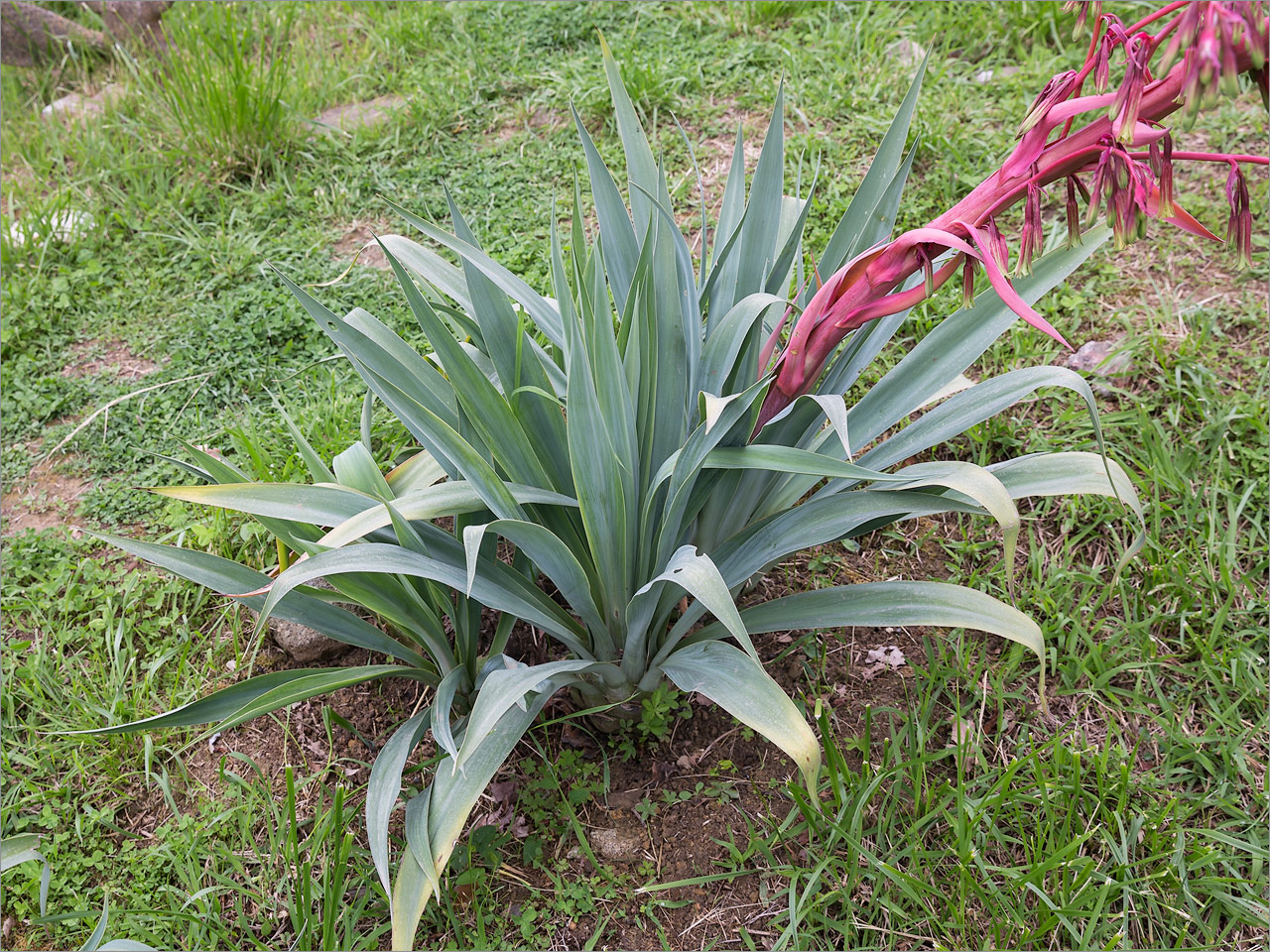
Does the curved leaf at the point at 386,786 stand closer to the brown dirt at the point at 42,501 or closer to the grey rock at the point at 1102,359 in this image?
the brown dirt at the point at 42,501

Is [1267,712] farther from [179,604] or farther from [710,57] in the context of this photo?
[710,57]

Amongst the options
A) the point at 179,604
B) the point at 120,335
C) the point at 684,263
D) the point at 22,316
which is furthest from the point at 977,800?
the point at 22,316

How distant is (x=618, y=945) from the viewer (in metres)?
1.70

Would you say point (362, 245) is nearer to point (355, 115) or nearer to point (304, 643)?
point (355, 115)

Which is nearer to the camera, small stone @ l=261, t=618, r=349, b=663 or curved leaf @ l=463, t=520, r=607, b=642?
curved leaf @ l=463, t=520, r=607, b=642

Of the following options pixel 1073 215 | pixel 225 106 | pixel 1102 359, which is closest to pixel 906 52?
pixel 1102 359

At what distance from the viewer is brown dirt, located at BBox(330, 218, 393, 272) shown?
3150 mm

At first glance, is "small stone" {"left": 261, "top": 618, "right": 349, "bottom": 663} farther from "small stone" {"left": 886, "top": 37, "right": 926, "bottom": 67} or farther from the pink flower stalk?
"small stone" {"left": 886, "top": 37, "right": 926, "bottom": 67}

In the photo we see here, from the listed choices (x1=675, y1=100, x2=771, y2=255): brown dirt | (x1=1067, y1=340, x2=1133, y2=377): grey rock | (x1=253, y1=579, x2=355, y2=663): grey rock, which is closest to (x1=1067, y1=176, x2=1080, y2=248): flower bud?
(x1=1067, y1=340, x2=1133, y2=377): grey rock

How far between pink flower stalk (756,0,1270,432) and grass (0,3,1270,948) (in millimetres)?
656

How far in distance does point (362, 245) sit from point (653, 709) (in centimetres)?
217

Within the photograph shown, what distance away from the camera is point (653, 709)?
1.77 m

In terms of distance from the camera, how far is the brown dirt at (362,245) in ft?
10.3

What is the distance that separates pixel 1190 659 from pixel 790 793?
1008mm
